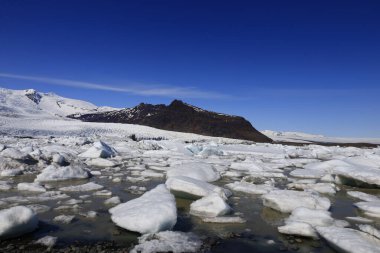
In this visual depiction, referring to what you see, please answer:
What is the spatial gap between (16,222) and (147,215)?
35.6 inches

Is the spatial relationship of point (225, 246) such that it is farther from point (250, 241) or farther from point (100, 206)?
point (100, 206)

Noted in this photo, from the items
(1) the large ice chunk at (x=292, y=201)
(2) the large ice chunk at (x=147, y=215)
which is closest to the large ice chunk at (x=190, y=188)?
(1) the large ice chunk at (x=292, y=201)

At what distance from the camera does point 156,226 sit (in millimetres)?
2508

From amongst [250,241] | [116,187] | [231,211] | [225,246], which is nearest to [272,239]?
[250,241]

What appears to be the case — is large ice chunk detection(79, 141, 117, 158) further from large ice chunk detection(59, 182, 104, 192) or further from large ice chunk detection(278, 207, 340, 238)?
large ice chunk detection(278, 207, 340, 238)

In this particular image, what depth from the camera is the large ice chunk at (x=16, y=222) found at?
231 centimetres

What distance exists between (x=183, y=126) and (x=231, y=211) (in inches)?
943

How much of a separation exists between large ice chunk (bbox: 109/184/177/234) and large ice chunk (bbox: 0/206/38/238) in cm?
60

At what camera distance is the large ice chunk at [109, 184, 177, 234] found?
251 centimetres

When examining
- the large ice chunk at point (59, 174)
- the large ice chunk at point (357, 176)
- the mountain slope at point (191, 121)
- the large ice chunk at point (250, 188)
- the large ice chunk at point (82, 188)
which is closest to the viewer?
the large ice chunk at point (82, 188)

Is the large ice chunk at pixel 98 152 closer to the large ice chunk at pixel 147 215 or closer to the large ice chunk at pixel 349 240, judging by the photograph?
the large ice chunk at pixel 147 215

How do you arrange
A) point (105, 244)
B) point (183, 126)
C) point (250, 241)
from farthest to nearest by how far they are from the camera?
point (183, 126) → point (250, 241) → point (105, 244)

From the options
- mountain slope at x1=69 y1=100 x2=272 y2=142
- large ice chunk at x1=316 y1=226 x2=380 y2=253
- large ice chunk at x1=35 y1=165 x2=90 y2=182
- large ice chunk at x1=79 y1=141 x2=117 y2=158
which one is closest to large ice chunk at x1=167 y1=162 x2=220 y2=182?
large ice chunk at x1=35 y1=165 x2=90 y2=182

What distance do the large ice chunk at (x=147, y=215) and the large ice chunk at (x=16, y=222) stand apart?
600mm
